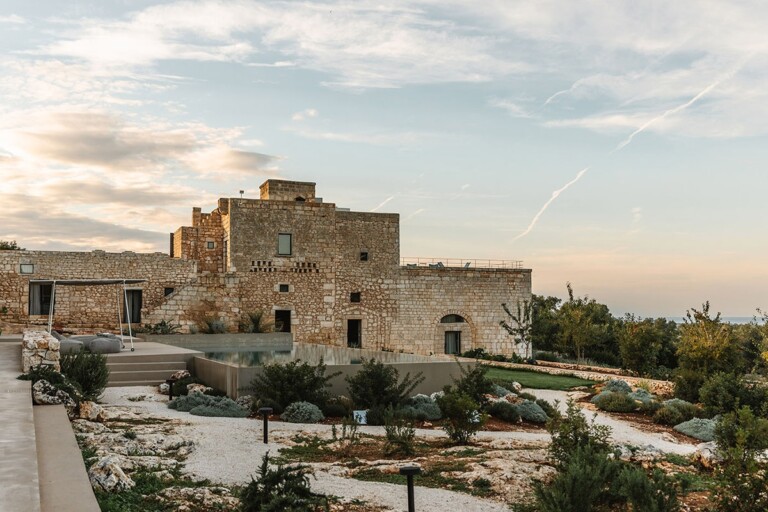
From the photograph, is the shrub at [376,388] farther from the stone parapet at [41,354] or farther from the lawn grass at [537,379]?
the stone parapet at [41,354]

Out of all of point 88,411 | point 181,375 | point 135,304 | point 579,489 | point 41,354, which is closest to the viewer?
point 579,489

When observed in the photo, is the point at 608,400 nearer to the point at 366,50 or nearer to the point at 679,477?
the point at 679,477

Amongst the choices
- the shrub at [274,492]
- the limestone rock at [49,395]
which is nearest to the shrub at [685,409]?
the shrub at [274,492]

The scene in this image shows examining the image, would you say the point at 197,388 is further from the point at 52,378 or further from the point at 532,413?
the point at 532,413

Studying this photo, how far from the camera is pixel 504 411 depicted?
1277 cm

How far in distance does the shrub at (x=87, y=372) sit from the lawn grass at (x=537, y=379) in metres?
8.59

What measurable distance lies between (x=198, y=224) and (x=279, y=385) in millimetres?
20682

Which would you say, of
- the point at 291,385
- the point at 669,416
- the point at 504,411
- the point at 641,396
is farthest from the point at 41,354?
the point at 641,396

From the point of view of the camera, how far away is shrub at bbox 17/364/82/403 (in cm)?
1008

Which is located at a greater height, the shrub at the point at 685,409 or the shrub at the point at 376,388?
the shrub at the point at 376,388

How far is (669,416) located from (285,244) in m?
20.6

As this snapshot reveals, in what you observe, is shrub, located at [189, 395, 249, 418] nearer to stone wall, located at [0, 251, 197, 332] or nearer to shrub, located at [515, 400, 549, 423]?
shrub, located at [515, 400, 549, 423]

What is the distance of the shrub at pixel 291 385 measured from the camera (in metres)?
12.5

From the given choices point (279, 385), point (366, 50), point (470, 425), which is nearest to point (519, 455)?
point (470, 425)
